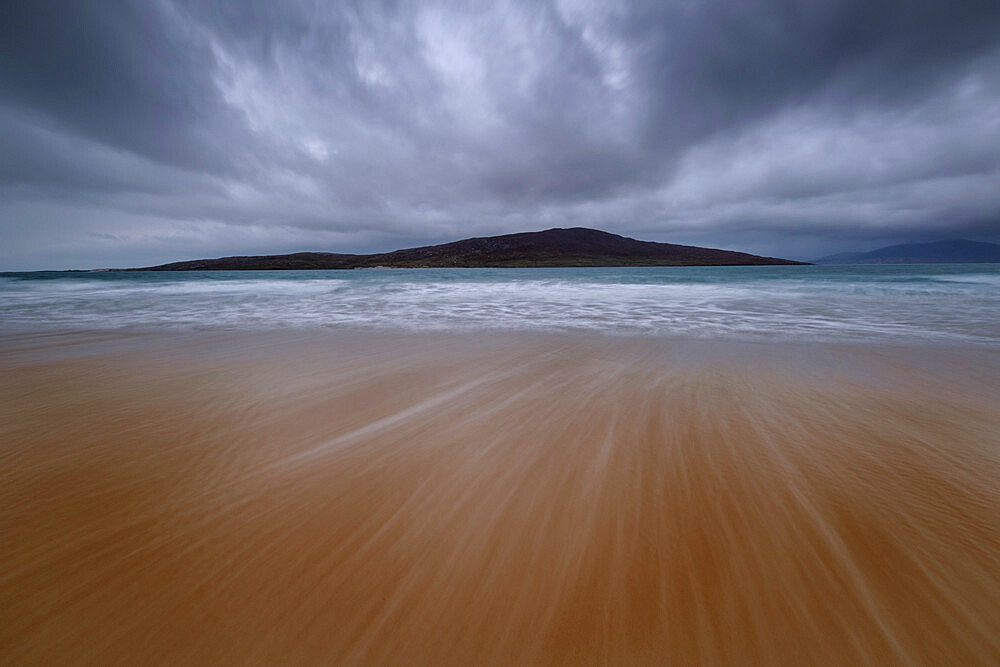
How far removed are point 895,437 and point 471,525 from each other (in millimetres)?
3032

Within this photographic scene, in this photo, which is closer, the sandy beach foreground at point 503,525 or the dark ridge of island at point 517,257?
the sandy beach foreground at point 503,525

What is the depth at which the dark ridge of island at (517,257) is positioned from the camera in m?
87.5

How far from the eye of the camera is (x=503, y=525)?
1827 mm

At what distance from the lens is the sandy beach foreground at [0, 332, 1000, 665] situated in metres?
1.29

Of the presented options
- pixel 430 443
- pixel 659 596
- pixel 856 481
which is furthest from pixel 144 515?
pixel 856 481

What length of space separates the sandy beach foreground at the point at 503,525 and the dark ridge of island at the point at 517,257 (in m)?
77.9

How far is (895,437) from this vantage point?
2.61 metres

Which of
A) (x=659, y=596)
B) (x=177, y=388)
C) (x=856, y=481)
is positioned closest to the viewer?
(x=659, y=596)

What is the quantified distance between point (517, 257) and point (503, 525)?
96501 mm

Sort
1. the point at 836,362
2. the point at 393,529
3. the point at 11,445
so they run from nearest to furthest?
1. the point at 393,529
2. the point at 11,445
3. the point at 836,362

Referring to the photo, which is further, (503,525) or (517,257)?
(517,257)

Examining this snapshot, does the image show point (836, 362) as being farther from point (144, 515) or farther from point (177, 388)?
point (177, 388)

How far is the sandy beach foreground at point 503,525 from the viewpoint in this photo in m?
1.29

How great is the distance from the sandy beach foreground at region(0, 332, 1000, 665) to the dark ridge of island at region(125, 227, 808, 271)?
7792 cm
